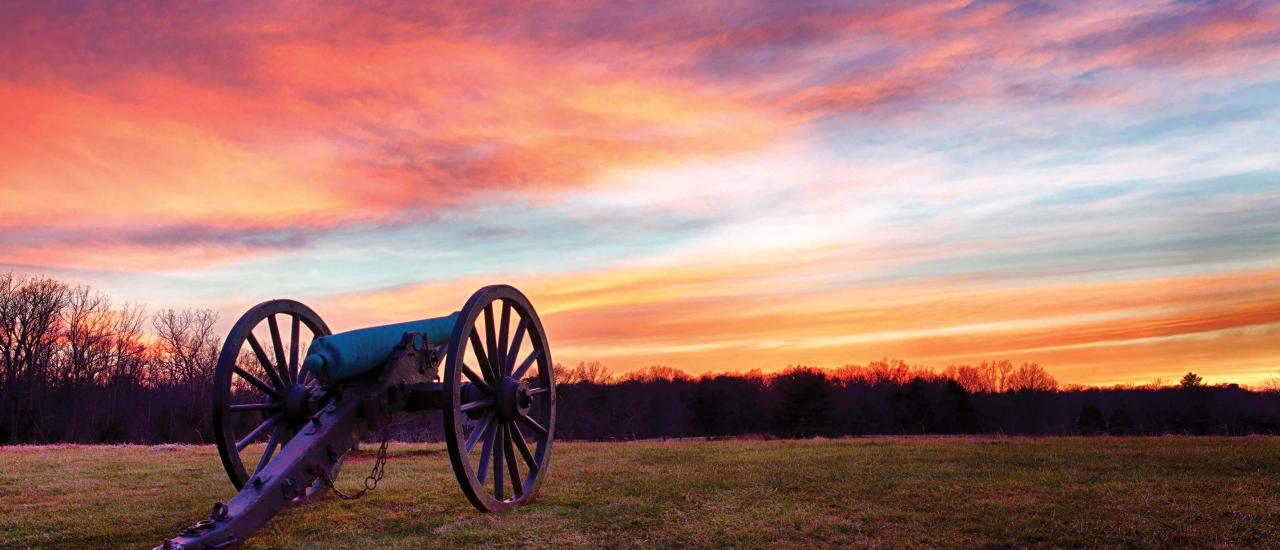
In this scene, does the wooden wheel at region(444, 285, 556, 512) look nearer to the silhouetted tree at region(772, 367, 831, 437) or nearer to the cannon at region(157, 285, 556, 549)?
the cannon at region(157, 285, 556, 549)

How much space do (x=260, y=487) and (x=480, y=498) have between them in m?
1.95

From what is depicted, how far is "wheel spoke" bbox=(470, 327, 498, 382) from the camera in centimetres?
856

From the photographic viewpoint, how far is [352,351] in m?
8.23

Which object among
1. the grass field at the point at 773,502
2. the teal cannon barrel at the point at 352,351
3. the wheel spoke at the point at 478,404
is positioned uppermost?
the teal cannon barrel at the point at 352,351

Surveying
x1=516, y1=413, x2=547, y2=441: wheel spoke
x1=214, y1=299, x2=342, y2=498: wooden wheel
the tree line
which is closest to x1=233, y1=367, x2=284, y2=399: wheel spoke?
x1=214, y1=299, x2=342, y2=498: wooden wheel

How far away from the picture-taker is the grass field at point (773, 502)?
24.6ft

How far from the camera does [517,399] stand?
8.99m

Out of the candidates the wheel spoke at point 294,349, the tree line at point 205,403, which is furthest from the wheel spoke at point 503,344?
the tree line at point 205,403

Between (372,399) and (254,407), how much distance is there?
58.8 inches

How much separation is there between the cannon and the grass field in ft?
1.81

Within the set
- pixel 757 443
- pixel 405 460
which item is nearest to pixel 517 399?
pixel 405 460

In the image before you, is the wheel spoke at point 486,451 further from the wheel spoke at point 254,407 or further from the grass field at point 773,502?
the wheel spoke at point 254,407

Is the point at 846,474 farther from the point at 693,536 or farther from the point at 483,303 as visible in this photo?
the point at 483,303

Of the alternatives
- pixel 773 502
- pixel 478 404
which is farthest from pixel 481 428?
pixel 773 502
